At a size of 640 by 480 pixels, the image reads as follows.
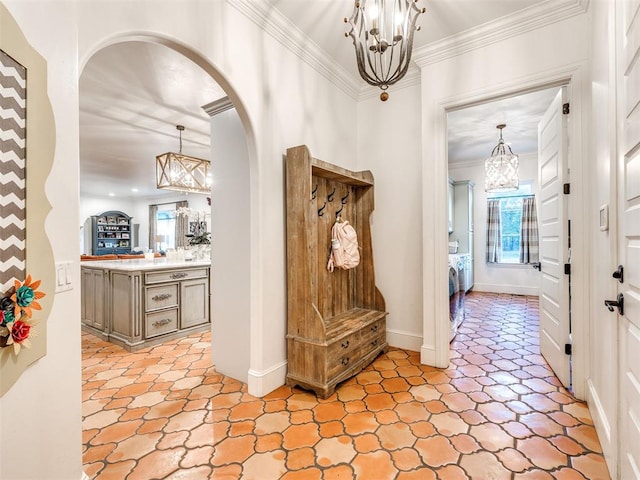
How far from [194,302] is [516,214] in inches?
247

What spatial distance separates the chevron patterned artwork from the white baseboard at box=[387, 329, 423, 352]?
117 inches

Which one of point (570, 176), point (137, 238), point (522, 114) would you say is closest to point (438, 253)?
point (570, 176)

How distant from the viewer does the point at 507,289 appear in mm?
6293

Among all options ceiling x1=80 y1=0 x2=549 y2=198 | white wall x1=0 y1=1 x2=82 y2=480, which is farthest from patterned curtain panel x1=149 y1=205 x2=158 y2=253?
white wall x1=0 y1=1 x2=82 y2=480

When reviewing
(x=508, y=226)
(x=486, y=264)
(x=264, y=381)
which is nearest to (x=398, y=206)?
(x=264, y=381)

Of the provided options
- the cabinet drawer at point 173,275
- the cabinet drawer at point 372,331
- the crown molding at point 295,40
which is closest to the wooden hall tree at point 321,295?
the cabinet drawer at point 372,331

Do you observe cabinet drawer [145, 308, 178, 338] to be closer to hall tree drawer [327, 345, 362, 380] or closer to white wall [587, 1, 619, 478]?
hall tree drawer [327, 345, 362, 380]

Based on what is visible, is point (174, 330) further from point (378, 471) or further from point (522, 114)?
point (522, 114)

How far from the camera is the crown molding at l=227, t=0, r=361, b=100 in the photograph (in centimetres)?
222

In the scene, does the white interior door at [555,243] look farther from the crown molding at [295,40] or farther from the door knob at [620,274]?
the crown molding at [295,40]

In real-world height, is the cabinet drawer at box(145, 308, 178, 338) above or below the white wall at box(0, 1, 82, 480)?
below

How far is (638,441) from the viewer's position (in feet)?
3.64

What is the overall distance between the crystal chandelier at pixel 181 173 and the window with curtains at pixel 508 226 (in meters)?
5.55

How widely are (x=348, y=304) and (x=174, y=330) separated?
84.2 inches
